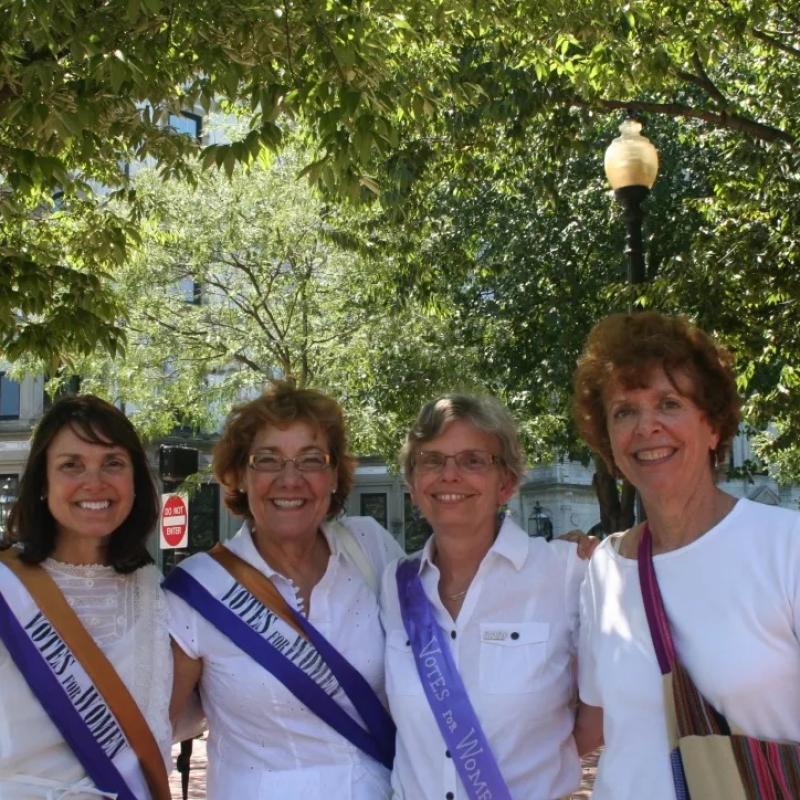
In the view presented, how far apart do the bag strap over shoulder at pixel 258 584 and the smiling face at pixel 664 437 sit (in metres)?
1.18

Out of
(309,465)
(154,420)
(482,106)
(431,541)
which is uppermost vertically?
(482,106)

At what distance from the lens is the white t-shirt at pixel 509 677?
120 inches

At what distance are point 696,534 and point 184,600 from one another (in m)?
1.62

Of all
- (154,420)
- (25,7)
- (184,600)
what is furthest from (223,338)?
(184,600)

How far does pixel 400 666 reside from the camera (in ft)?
10.5

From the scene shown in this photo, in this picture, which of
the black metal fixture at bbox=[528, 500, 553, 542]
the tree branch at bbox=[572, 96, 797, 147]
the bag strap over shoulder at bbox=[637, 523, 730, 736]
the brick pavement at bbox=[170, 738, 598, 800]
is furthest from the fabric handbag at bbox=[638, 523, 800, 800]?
the black metal fixture at bbox=[528, 500, 553, 542]

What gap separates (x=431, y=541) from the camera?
349 cm

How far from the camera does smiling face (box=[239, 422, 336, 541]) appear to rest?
3.47 meters

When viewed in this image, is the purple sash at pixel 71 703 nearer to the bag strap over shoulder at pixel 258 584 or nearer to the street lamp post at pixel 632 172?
the bag strap over shoulder at pixel 258 584

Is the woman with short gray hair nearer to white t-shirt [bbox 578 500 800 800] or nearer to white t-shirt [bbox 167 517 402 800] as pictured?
white t-shirt [bbox 167 517 402 800]

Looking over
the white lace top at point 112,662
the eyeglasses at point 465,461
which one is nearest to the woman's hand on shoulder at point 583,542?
the eyeglasses at point 465,461

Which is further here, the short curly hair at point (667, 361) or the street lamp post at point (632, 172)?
the street lamp post at point (632, 172)

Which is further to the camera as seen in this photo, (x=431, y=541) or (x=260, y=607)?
(x=431, y=541)

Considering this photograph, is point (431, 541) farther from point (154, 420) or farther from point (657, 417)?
point (154, 420)
